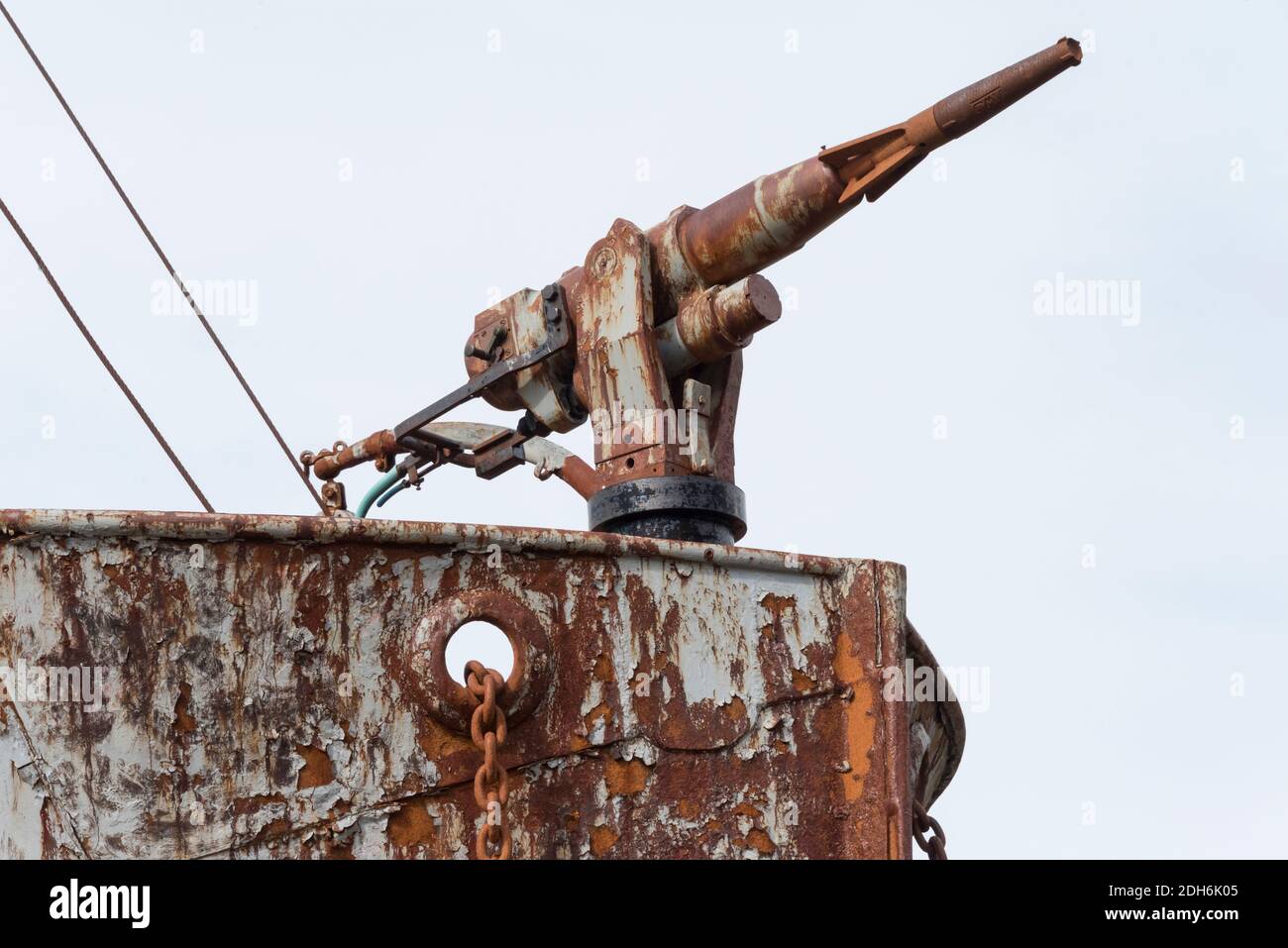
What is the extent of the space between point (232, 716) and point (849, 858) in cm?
140

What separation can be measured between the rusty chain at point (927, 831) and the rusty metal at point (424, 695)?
0.19 meters

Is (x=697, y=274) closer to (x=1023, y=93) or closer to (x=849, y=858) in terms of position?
(x=1023, y=93)

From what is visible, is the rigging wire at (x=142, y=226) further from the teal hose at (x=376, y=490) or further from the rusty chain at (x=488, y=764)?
the rusty chain at (x=488, y=764)

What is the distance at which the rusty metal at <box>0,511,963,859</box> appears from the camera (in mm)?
3611

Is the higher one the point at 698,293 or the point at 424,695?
the point at 698,293

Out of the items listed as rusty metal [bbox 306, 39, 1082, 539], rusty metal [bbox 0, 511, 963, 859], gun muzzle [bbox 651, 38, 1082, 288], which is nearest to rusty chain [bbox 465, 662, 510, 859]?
rusty metal [bbox 0, 511, 963, 859]

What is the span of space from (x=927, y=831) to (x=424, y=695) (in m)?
1.36

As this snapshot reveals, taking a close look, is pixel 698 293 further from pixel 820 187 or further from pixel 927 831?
pixel 927 831

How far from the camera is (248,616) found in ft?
12.2

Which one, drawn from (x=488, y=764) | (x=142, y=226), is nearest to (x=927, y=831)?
(x=488, y=764)

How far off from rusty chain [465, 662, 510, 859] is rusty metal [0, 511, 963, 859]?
0.04m

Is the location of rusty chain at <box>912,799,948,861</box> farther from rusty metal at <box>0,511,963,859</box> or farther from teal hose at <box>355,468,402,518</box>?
teal hose at <box>355,468,402,518</box>

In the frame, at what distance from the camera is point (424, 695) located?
3762mm
